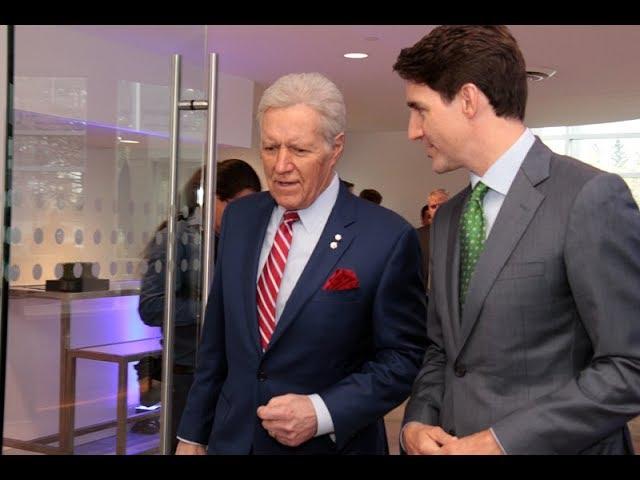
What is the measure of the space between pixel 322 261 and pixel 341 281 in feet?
0.25

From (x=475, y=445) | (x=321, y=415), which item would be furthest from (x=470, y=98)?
(x=321, y=415)

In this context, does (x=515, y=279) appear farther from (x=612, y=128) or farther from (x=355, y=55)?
(x=612, y=128)

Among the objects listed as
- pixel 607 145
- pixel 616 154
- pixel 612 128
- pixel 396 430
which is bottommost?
pixel 396 430

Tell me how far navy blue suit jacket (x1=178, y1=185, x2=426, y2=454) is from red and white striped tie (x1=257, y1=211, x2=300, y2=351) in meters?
0.02

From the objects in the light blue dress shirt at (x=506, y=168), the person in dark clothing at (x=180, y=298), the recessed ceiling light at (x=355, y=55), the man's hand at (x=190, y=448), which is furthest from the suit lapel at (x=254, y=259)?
the recessed ceiling light at (x=355, y=55)

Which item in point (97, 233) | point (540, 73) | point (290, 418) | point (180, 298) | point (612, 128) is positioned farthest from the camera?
point (612, 128)

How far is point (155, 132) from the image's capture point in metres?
2.38

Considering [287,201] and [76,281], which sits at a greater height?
[287,201]

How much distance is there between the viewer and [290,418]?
1.73m

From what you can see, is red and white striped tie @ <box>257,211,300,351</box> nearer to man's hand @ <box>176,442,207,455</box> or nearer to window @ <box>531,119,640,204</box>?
man's hand @ <box>176,442,207,455</box>

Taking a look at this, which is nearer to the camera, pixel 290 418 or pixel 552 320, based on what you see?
pixel 552 320
